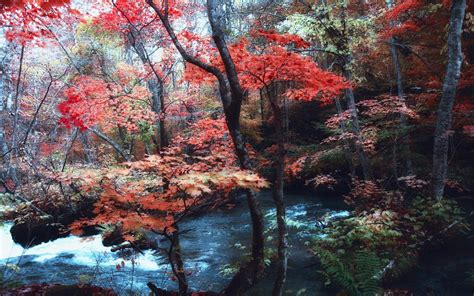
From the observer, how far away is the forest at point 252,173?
4953mm

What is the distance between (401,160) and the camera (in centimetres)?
1230

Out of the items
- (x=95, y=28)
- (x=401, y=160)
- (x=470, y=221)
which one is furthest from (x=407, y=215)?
(x=95, y=28)

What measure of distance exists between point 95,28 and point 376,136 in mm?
12804

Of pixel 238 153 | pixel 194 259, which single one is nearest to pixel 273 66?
pixel 238 153

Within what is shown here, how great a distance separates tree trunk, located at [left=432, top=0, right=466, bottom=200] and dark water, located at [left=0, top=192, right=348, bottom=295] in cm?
339

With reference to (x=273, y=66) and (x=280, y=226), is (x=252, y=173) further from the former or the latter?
(x=273, y=66)

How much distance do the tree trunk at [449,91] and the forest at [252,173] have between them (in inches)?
1.3

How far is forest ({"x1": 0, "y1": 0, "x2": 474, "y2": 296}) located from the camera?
16.3ft

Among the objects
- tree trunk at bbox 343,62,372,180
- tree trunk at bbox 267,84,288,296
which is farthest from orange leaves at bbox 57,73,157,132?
tree trunk at bbox 343,62,372,180

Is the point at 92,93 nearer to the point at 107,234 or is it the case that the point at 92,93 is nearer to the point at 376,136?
the point at 107,234

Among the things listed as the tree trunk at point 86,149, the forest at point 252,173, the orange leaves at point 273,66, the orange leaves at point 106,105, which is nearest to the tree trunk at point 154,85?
the forest at point 252,173

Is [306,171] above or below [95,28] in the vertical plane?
below

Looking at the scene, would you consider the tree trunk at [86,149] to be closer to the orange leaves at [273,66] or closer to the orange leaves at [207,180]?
the orange leaves at [273,66]

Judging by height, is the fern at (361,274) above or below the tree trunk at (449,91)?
below
